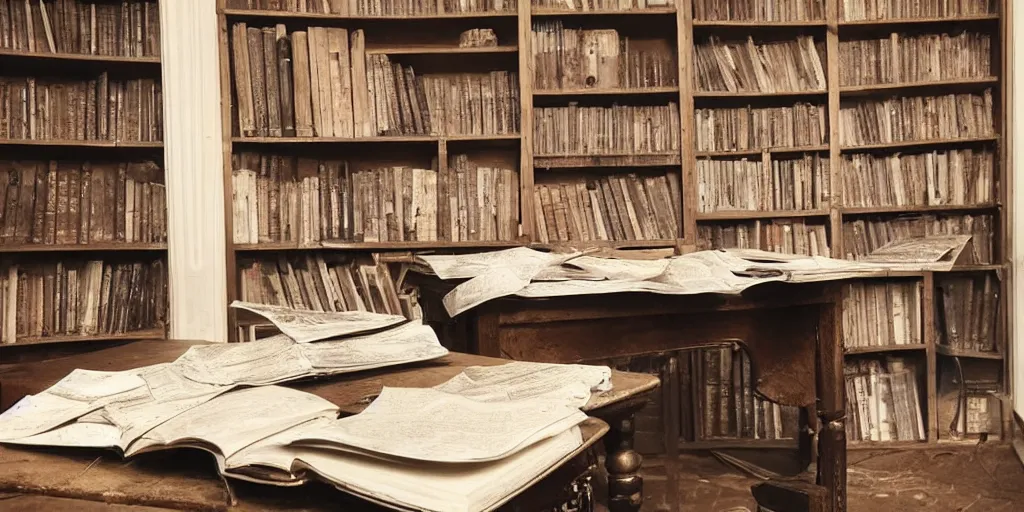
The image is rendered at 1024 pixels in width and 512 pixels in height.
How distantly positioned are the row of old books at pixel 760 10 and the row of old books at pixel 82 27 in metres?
2.13

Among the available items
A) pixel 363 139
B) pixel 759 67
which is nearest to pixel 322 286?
pixel 363 139

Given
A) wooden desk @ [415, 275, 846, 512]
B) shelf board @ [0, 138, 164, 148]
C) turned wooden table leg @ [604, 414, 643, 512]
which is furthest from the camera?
shelf board @ [0, 138, 164, 148]

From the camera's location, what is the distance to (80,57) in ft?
9.68

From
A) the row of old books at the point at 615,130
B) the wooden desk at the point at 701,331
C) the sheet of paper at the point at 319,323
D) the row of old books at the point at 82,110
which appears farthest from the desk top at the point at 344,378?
the row of old books at the point at 615,130

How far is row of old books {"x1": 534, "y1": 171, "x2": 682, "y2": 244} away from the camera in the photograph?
3283mm

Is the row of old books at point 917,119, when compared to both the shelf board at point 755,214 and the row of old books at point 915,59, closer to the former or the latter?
the row of old books at point 915,59

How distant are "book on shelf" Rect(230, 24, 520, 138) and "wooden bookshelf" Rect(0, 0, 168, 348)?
0.35 metres

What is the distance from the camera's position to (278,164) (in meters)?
3.27

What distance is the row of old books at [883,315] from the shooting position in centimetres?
341

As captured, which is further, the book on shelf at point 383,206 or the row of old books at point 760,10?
the row of old books at point 760,10

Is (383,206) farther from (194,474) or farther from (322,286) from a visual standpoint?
(194,474)

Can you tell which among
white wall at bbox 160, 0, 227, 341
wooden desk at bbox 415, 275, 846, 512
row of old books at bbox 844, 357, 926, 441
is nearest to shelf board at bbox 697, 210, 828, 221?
row of old books at bbox 844, 357, 926, 441

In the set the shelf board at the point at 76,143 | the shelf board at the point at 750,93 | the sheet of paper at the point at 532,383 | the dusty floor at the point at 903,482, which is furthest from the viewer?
the shelf board at the point at 750,93

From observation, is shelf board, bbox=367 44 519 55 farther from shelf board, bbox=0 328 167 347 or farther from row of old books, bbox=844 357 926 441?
row of old books, bbox=844 357 926 441
